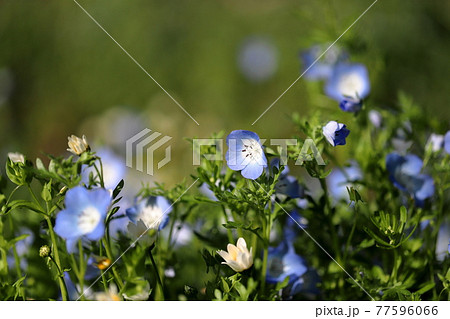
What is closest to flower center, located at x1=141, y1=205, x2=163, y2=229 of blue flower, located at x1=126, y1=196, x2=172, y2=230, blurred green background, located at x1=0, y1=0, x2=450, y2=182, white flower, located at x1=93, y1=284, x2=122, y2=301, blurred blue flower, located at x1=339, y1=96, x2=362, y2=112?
blue flower, located at x1=126, y1=196, x2=172, y2=230

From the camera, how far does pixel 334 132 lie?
818 millimetres

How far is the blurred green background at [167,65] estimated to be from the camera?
2.39 metres

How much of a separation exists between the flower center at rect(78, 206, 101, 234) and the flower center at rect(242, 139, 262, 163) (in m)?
0.22

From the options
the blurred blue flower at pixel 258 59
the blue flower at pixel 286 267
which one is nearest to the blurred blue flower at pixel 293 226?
the blue flower at pixel 286 267

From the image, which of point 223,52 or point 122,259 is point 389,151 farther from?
point 223,52

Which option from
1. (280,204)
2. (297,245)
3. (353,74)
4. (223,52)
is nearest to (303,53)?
(353,74)

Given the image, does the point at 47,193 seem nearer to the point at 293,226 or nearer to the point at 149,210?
the point at 149,210

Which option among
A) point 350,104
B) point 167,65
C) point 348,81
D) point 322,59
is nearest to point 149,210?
point 350,104

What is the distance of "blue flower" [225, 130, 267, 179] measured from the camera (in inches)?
31.9

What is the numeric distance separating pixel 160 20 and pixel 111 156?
1.83 m

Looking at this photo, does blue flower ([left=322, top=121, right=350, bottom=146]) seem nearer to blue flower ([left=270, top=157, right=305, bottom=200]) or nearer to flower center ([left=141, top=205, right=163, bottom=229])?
blue flower ([left=270, top=157, right=305, bottom=200])

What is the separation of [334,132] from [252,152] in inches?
4.7

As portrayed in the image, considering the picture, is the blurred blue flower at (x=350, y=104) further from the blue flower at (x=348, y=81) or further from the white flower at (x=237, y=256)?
the white flower at (x=237, y=256)

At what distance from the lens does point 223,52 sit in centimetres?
298
